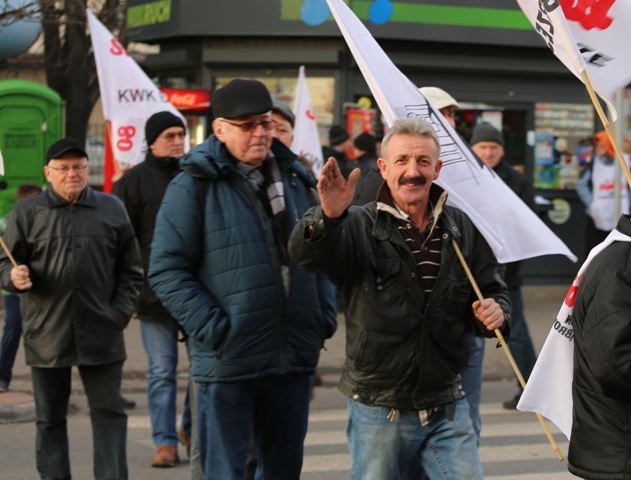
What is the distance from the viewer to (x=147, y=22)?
53.8 feet

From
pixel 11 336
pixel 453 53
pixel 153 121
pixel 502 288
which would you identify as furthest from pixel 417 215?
pixel 453 53

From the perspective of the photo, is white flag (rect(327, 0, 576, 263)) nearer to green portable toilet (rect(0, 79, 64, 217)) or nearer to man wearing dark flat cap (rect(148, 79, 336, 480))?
man wearing dark flat cap (rect(148, 79, 336, 480))

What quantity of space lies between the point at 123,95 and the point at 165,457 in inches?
151

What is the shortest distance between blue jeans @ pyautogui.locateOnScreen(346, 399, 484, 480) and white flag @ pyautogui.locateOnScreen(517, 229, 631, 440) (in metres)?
0.34

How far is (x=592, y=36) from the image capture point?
4.94 meters

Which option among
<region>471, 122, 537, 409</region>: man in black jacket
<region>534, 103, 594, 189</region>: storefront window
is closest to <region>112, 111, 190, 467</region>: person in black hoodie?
<region>471, 122, 537, 409</region>: man in black jacket

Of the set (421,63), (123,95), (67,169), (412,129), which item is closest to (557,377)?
(412,129)

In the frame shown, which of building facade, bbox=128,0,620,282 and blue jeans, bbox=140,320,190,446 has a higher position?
building facade, bbox=128,0,620,282

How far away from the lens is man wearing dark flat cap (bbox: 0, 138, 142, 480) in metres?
6.68

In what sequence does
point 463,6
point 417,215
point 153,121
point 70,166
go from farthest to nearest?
1. point 463,6
2. point 153,121
3. point 70,166
4. point 417,215

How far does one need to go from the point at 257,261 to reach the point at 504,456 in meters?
3.50

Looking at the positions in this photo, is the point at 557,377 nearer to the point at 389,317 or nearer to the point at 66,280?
the point at 389,317

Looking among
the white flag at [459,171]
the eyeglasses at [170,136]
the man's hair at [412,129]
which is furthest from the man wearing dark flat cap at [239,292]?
the eyeglasses at [170,136]

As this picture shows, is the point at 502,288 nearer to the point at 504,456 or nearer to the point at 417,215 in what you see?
the point at 417,215
